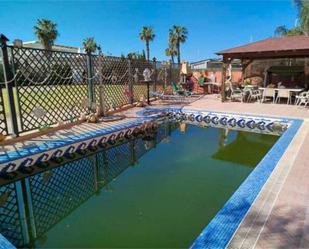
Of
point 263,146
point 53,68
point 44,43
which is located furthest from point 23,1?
point 44,43

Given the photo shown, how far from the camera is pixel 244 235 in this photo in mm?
2266

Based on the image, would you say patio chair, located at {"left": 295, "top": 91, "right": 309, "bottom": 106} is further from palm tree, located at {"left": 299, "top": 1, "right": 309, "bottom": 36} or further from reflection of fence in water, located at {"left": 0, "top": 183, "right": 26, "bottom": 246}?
palm tree, located at {"left": 299, "top": 1, "right": 309, "bottom": 36}

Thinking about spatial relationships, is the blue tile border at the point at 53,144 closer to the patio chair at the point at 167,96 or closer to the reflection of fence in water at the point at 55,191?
the reflection of fence in water at the point at 55,191

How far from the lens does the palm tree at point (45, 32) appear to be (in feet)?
95.4

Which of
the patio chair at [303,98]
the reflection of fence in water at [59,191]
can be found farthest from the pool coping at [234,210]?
the patio chair at [303,98]

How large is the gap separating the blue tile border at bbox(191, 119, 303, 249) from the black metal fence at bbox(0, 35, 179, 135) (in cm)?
463

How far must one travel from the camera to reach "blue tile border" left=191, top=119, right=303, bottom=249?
223cm

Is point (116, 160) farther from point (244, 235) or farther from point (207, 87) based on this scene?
point (207, 87)

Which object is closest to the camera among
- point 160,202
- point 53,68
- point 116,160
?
point 160,202

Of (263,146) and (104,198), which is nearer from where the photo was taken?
(104,198)

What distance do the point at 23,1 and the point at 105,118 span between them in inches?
380

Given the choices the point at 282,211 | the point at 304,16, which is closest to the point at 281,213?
the point at 282,211

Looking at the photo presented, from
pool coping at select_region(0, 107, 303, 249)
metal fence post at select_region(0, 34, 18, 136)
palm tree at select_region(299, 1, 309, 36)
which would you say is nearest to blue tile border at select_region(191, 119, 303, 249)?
pool coping at select_region(0, 107, 303, 249)

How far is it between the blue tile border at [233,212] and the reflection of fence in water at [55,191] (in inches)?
78.8
